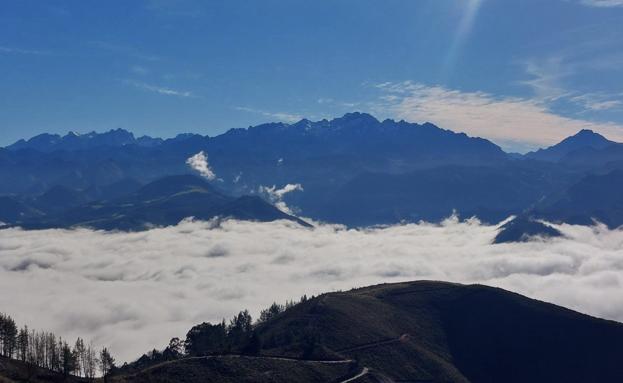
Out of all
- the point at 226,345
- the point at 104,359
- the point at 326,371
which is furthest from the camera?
the point at 226,345

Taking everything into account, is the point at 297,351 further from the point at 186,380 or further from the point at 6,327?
the point at 6,327

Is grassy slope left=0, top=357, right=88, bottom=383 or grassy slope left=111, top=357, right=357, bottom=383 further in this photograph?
grassy slope left=111, top=357, right=357, bottom=383

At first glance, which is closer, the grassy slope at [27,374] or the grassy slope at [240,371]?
the grassy slope at [27,374]

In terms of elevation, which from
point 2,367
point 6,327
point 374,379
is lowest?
point 374,379

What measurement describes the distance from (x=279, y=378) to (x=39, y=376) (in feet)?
215

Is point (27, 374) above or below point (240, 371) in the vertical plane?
above

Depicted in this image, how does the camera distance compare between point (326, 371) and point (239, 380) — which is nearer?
point (239, 380)

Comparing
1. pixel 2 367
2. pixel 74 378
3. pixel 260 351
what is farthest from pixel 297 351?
pixel 2 367

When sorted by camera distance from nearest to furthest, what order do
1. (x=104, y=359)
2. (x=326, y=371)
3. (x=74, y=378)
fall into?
1. (x=74, y=378)
2. (x=104, y=359)
3. (x=326, y=371)

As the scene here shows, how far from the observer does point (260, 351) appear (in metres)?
195

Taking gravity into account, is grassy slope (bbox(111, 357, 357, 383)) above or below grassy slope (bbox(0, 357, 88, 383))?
below

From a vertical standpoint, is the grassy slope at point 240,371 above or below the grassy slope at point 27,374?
below

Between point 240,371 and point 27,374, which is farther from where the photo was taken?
point 240,371

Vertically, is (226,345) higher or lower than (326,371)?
higher
